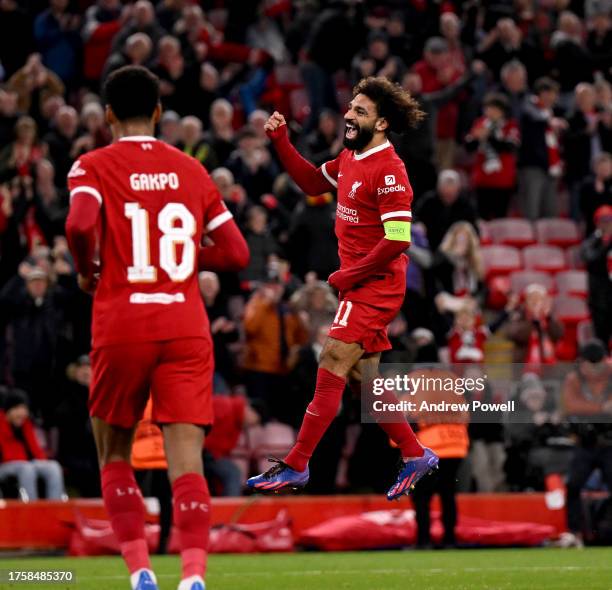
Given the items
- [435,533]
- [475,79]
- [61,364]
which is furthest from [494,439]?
[475,79]

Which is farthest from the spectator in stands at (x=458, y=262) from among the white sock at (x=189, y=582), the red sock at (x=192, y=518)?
the white sock at (x=189, y=582)

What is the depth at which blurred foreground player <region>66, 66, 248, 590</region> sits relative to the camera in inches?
292

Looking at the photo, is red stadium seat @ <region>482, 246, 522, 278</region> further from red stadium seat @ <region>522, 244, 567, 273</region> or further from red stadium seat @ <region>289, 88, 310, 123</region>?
red stadium seat @ <region>289, 88, 310, 123</region>

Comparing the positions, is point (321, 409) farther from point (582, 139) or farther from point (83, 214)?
point (582, 139)

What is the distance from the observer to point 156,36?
65.6 feet

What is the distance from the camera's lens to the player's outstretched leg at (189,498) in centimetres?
725

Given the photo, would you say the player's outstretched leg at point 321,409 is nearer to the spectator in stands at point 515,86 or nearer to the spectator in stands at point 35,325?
the spectator in stands at point 35,325

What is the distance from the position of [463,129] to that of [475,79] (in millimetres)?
722

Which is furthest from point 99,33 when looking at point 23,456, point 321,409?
point 321,409

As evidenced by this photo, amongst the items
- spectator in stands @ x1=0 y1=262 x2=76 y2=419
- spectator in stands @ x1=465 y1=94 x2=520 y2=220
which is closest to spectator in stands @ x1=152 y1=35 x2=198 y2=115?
spectator in stands @ x1=465 y1=94 x2=520 y2=220

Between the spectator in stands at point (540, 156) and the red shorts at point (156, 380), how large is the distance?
44.7 ft

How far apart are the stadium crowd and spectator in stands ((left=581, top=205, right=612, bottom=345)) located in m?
0.03

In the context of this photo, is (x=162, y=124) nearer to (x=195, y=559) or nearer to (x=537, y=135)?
(x=537, y=135)

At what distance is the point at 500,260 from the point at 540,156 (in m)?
1.49
